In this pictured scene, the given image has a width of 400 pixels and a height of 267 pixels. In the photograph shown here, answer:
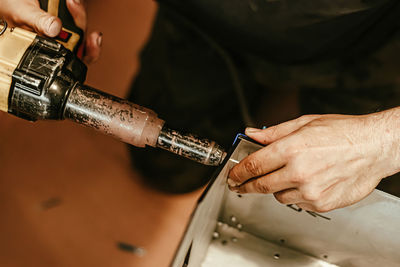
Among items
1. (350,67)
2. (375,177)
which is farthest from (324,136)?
(350,67)

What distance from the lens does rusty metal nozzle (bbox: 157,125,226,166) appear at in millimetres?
530

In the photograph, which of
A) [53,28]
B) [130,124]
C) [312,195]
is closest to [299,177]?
[312,195]

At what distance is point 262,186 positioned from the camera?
53 cm

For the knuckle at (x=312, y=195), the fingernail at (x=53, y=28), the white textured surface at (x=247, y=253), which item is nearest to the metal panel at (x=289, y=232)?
the white textured surface at (x=247, y=253)

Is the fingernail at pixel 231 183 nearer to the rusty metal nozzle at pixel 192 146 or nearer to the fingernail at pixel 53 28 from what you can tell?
the rusty metal nozzle at pixel 192 146

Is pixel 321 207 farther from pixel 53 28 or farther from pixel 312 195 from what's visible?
pixel 53 28

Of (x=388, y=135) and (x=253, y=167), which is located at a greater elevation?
(x=388, y=135)

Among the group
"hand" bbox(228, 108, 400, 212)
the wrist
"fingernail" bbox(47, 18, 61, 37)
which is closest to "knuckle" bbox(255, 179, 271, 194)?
"hand" bbox(228, 108, 400, 212)

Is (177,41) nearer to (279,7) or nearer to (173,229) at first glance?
(279,7)

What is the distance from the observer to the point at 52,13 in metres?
0.62

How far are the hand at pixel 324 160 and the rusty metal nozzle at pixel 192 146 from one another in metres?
0.04

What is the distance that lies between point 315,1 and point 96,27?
3.29ft

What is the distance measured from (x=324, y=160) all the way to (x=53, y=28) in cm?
49

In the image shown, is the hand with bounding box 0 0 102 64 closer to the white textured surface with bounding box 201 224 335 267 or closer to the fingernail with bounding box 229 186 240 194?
the fingernail with bounding box 229 186 240 194
